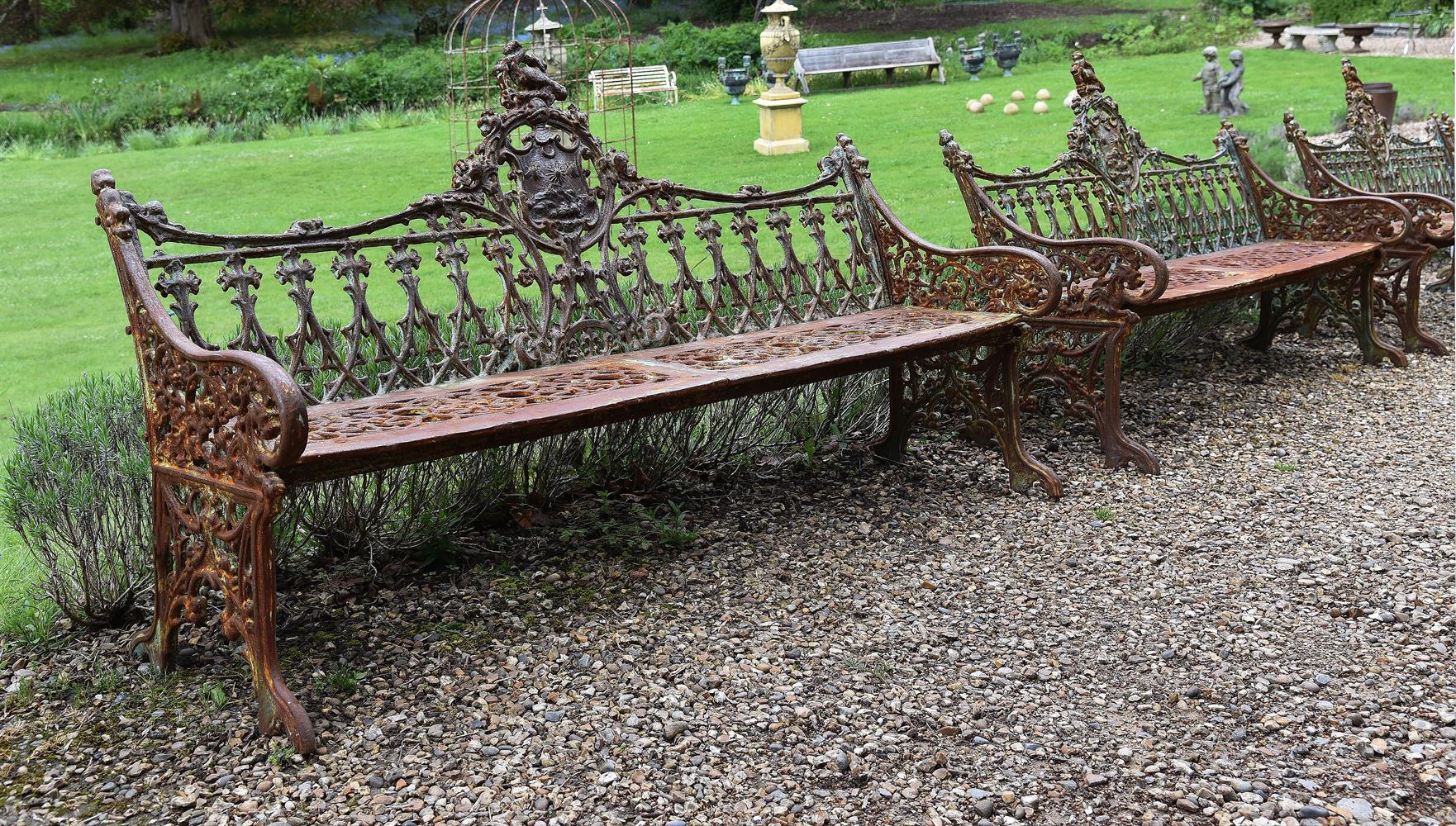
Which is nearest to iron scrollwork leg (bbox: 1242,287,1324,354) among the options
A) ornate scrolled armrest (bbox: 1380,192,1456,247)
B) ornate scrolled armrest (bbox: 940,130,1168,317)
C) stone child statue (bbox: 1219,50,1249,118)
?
ornate scrolled armrest (bbox: 1380,192,1456,247)

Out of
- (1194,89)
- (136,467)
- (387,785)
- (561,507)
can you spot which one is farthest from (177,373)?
(1194,89)

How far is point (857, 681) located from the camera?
126 inches

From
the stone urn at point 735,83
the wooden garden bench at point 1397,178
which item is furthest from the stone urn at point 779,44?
the wooden garden bench at point 1397,178

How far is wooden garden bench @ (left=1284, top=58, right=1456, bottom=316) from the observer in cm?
669

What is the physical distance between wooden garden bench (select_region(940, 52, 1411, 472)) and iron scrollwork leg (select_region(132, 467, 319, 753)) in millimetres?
3122

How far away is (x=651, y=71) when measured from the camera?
71.6 feet

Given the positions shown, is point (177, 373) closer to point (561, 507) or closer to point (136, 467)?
point (136, 467)

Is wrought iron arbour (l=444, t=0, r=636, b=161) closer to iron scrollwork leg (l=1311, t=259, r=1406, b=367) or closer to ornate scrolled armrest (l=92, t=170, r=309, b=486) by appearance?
iron scrollwork leg (l=1311, t=259, r=1406, b=367)

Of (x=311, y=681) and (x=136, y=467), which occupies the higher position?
(x=136, y=467)

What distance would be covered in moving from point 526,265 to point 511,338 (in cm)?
23

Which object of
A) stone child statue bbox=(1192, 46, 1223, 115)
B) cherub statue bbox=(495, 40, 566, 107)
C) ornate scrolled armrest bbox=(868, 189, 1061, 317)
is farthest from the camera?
stone child statue bbox=(1192, 46, 1223, 115)

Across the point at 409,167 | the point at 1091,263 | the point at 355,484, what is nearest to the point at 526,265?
the point at 355,484

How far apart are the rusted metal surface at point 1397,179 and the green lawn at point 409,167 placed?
83.2 inches

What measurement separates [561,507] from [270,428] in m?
1.78
